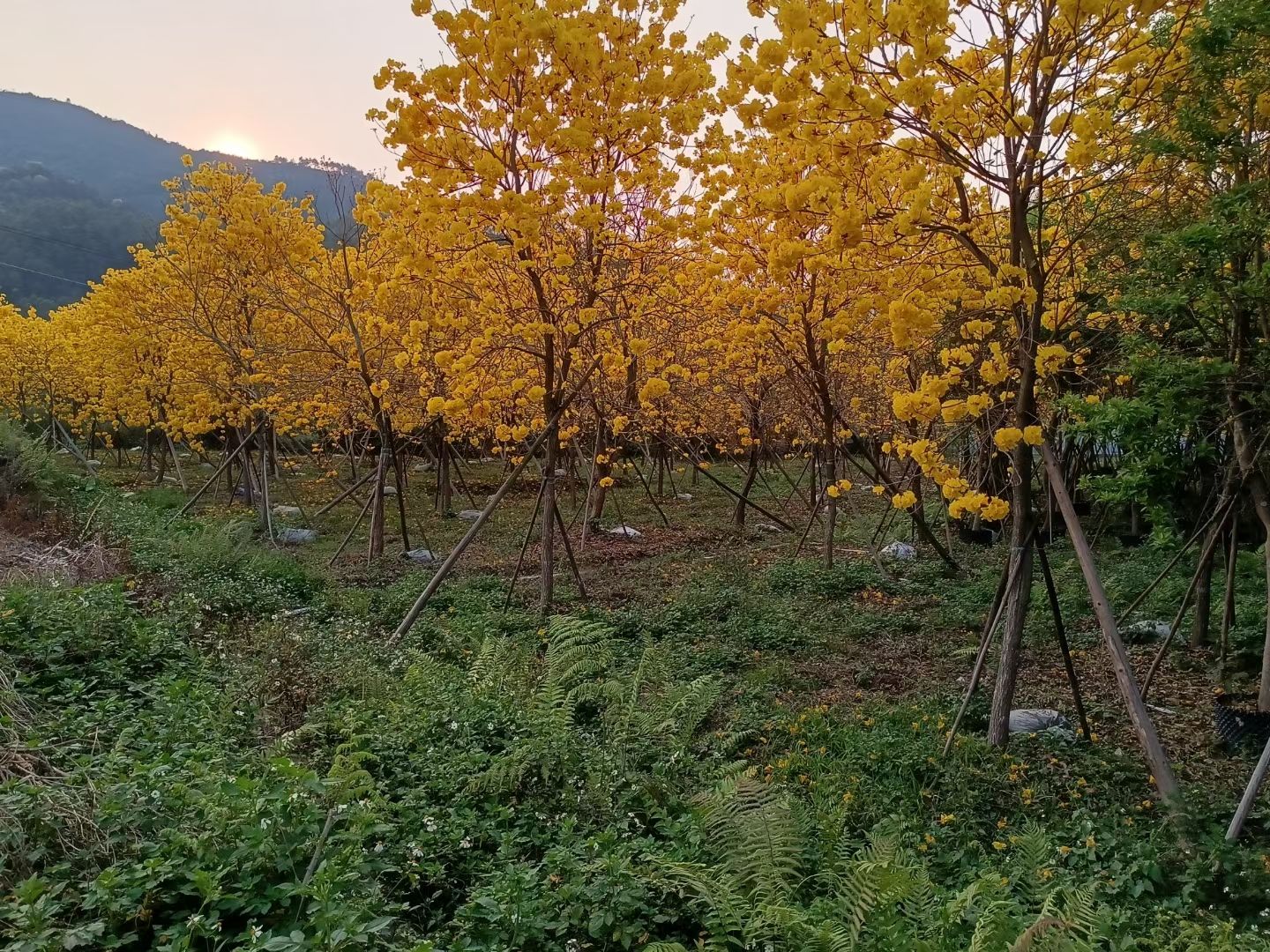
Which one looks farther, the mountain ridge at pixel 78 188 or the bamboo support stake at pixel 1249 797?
the mountain ridge at pixel 78 188

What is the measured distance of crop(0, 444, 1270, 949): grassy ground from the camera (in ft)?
8.54

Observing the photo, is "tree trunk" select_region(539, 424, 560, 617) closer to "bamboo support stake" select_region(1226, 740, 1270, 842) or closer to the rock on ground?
the rock on ground

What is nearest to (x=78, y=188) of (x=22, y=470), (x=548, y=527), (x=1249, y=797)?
(x=22, y=470)

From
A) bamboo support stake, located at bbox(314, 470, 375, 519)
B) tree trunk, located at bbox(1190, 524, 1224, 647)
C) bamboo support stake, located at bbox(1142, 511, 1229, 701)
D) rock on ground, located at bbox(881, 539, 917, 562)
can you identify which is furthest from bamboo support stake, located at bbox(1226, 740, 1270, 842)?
bamboo support stake, located at bbox(314, 470, 375, 519)

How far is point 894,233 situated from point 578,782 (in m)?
3.91

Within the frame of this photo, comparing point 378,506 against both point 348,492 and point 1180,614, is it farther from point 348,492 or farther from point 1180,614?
point 1180,614

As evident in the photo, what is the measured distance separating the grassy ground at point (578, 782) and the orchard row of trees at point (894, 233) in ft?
3.06

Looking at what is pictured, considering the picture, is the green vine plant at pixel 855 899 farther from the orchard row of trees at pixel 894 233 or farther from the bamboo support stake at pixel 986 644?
the orchard row of trees at pixel 894 233

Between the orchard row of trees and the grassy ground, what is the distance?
0.93m

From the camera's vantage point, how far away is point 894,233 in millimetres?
4621

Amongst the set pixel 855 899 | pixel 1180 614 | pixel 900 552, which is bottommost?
pixel 855 899

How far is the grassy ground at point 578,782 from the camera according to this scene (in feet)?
8.54

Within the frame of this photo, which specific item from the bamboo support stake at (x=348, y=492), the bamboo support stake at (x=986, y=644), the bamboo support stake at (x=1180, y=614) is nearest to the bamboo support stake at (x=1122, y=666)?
the bamboo support stake at (x=986, y=644)

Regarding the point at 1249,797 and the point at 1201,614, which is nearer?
the point at 1249,797
